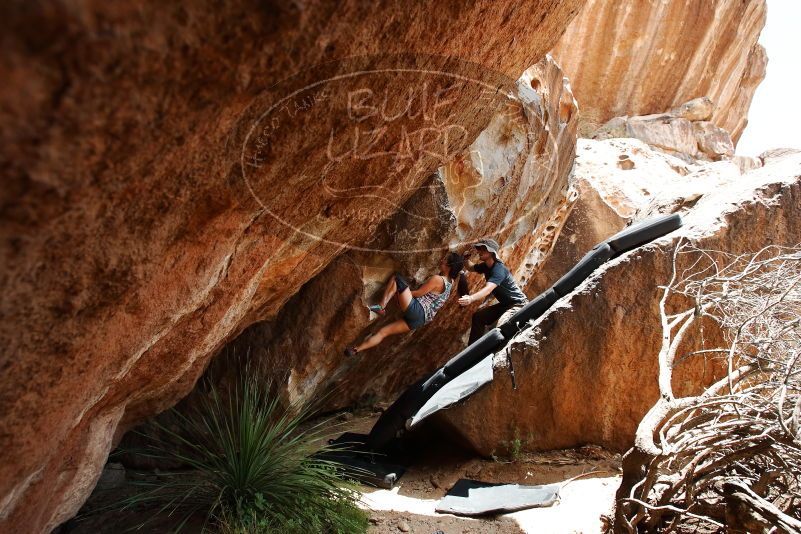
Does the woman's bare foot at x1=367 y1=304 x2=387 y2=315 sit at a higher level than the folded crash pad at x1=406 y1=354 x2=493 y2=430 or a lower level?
higher

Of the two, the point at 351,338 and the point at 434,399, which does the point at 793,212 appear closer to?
the point at 434,399

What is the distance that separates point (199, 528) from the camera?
11.3 feet

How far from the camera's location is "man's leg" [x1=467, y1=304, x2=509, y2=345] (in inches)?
225

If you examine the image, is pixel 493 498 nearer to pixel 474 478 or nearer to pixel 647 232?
pixel 474 478

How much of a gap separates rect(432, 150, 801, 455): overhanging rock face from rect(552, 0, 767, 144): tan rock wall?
32.5 ft

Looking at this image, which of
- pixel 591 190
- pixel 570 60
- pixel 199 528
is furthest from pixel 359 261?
pixel 570 60

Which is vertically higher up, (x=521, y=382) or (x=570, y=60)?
(x=570, y=60)

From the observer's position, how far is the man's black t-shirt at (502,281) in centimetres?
539

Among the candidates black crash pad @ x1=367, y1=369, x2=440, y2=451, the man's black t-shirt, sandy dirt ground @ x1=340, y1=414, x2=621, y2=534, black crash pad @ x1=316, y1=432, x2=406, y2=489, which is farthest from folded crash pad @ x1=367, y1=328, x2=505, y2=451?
the man's black t-shirt

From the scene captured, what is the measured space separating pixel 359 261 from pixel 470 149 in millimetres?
1486

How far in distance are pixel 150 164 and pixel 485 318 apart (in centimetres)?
447

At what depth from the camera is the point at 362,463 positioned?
470cm

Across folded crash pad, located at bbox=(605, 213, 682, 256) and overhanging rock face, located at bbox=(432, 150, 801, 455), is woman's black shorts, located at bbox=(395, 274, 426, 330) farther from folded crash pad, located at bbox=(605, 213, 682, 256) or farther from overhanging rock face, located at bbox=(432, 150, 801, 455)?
folded crash pad, located at bbox=(605, 213, 682, 256)

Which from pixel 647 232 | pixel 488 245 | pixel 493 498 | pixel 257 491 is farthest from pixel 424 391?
pixel 647 232
